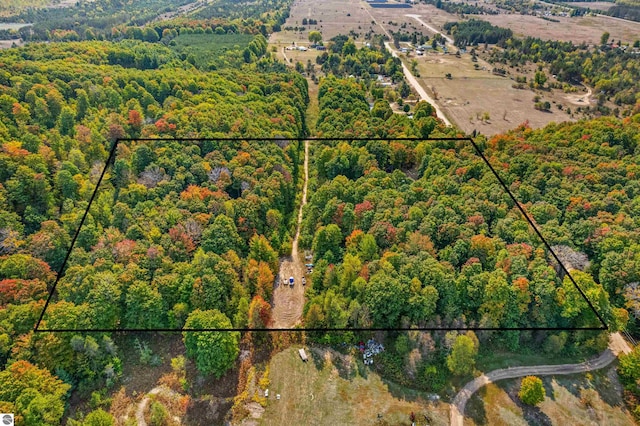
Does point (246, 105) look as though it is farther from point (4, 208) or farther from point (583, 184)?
point (583, 184)

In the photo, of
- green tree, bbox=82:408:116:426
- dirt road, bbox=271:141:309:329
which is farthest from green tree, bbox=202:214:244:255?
Result: green tree, bbox=82:408:116:426

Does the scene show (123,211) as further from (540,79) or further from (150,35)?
(540,79)

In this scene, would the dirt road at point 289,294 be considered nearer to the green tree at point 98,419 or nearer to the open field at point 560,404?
the green tree at point 98,419

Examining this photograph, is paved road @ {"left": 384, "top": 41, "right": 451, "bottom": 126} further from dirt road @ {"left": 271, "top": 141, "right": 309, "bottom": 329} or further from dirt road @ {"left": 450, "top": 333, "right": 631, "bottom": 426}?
dirt road @ {"left": 450, "top": 333, "right": 631, "bottom": 426}

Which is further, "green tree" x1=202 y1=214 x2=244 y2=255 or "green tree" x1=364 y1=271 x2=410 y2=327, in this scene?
"green tree" x1=202 y1=214 x2=244 y2=255

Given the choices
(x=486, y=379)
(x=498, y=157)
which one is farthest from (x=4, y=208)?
(x=498, y=157)

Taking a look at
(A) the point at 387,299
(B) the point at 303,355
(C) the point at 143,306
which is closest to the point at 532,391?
(A) the point at 387,299

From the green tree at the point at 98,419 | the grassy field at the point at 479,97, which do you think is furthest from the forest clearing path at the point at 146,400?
the grassy field at the point at 479,97
